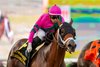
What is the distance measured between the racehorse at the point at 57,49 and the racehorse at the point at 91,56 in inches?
40.8

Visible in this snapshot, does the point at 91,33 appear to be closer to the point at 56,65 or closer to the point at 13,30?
the point at 13,30

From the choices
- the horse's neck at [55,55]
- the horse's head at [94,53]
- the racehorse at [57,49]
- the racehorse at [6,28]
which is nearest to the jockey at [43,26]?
the racehorse at [57,49]

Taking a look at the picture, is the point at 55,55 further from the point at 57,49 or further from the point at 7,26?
the point at 7,26

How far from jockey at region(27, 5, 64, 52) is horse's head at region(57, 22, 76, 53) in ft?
1.42

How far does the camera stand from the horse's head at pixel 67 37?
879 cm

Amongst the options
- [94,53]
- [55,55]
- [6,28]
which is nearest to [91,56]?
[94,53]

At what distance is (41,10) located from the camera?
57.6ft

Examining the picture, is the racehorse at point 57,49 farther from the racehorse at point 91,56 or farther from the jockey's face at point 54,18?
the racehorse at point 91,56

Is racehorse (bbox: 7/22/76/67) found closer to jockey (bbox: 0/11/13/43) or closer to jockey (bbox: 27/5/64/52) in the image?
jockey (bbox: 27/5/64/52)

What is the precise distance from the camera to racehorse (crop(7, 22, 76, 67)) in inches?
350

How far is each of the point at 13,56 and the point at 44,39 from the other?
107 cm

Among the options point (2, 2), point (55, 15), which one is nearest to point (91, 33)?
point (2, 2)

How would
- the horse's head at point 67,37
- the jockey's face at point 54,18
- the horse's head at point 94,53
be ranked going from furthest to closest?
the horse's head at point 94,53, the jockey's face at point 54,18, the horse's head at point 67,37

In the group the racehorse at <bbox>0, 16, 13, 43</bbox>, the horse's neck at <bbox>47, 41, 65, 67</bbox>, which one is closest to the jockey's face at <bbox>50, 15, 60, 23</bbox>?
the horse's neck at <bbox>47, 41, 65, 67</bbox>
